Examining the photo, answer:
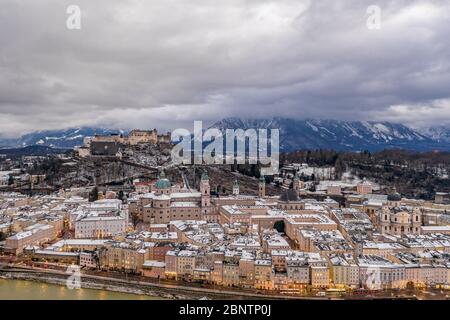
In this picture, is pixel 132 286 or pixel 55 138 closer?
pixel 132 286

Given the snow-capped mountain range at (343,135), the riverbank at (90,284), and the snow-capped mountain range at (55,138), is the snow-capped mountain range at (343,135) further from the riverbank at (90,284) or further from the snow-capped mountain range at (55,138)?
the riverbank at (90,284)

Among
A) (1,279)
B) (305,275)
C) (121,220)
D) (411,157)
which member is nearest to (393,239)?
(305,275)

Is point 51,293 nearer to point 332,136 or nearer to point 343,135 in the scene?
point 332,136

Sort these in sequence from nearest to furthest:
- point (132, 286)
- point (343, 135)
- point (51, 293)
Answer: point (51, 293) < point (132, 286) < point (343, 135)

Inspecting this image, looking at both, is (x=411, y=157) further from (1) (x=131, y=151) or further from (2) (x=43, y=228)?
(2) (x=43, y=228)

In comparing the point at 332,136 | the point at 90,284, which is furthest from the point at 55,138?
the point at 90,284

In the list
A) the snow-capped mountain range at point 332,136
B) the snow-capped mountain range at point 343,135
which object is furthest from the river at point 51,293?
the snow-capped mountain range at point 343,135
